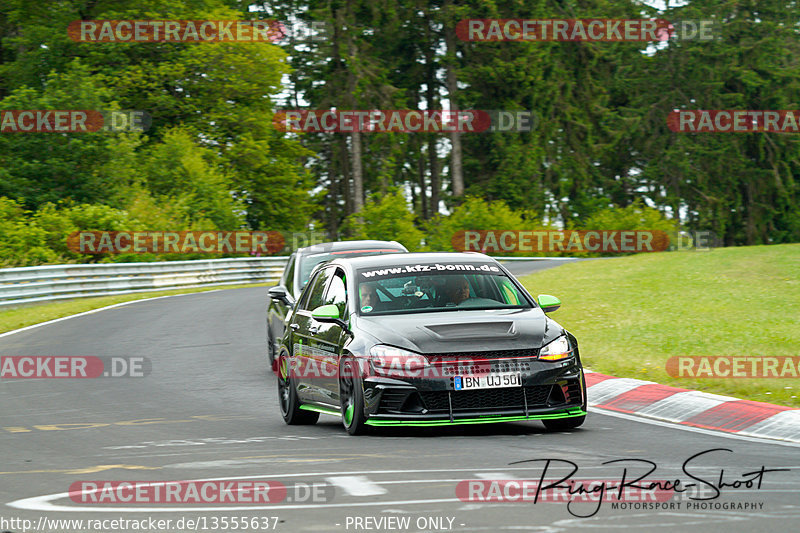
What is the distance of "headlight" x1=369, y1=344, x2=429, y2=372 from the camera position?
29.3 feet

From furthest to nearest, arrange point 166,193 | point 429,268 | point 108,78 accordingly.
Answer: point 108,78
point 166,193
point 429,268

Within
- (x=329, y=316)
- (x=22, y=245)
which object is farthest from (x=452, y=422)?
(x=22, y=245)

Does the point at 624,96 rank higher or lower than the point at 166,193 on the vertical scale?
higher

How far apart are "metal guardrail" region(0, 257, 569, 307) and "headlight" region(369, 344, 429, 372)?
70.0 ft

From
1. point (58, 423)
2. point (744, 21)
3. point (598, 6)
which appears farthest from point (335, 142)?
point (58, 423)

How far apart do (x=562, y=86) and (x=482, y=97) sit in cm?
682

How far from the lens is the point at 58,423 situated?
11227 millimetres

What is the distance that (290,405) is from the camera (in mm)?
10773

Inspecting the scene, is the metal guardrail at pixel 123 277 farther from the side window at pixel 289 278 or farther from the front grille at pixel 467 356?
the front grille at pixel 467 356

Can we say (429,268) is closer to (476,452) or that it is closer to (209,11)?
(476,452)

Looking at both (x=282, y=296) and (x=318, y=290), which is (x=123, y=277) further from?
(x=318, y=290)

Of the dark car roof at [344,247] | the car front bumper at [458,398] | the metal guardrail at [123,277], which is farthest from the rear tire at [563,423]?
the metal guardrail at [123,277]
